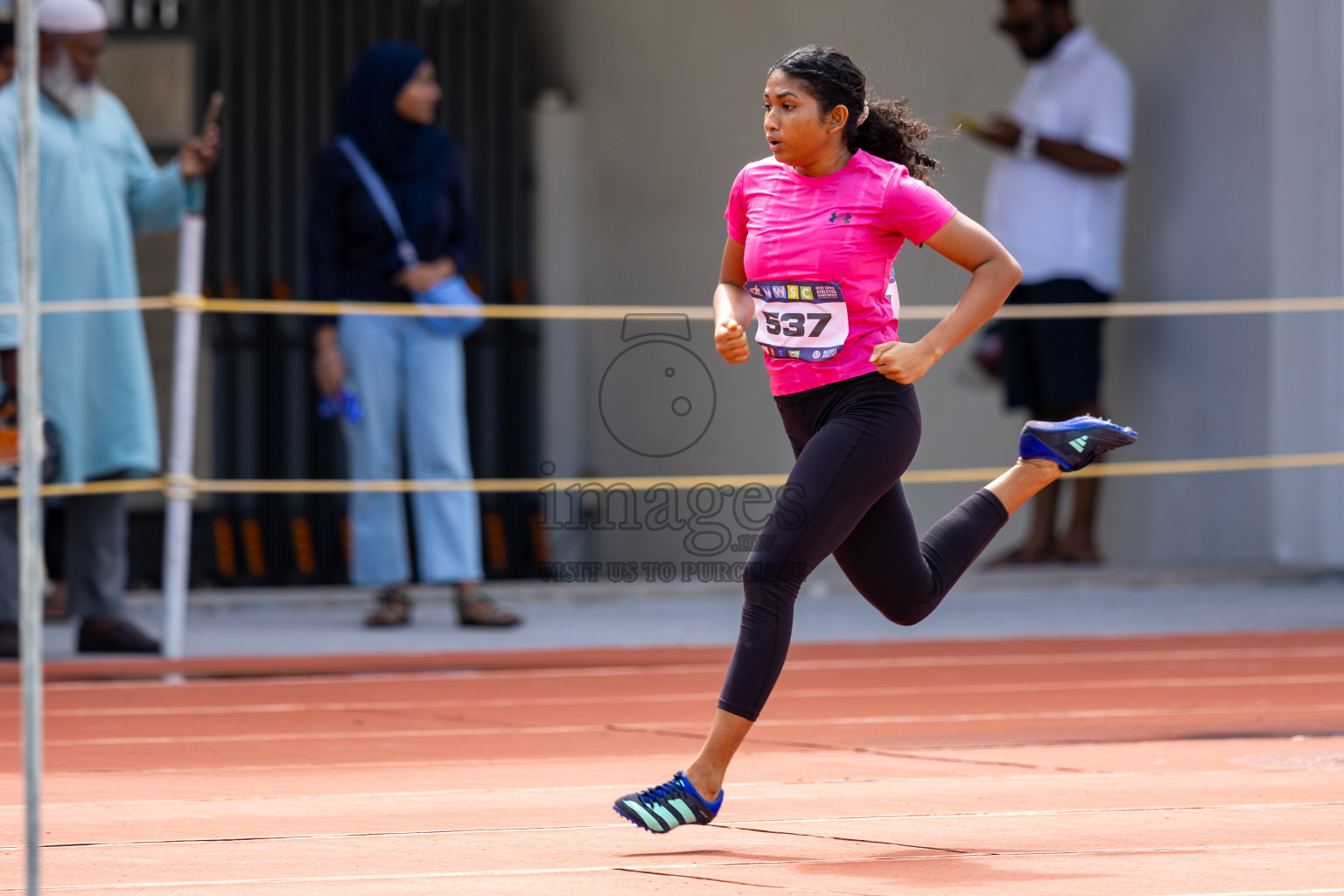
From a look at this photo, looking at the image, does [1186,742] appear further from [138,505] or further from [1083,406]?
[138,505]

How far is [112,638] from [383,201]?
1.65 metres

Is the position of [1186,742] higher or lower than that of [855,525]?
lower

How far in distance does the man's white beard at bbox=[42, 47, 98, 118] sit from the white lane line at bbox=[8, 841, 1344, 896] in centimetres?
342

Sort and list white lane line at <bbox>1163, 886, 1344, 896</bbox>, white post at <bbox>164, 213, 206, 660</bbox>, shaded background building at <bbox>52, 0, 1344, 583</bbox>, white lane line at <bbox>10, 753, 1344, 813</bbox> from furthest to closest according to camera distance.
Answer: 1. shaded background building at <bbox>52, 0, 1344, 583</bbox>
2. white post at <bbox>164, 213, 206, 660</bbox>
3. white lane line at <bbox>10, 753, 1344, 813</bbox>
4. white lane line at <bbox>1163, 886, 1344, 896</bbox>

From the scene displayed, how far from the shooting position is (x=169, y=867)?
2639 mm

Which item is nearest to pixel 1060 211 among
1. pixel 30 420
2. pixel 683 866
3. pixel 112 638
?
pixel 112 638

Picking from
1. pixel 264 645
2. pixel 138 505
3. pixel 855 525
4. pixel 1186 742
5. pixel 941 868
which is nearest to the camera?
pixel 941 868

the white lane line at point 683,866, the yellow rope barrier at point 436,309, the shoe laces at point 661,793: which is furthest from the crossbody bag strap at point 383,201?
the white lane line at point 683,866

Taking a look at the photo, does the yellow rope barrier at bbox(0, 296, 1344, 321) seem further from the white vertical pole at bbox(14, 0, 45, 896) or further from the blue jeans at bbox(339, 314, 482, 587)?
the white vertical pole at bbox(14, 0, 45, 896)

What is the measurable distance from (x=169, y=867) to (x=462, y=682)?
243cm

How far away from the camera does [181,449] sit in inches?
217

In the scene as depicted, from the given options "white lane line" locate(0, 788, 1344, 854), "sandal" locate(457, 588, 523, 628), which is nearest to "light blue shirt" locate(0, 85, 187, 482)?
"sandal" locate(457, 588, 523, 628)

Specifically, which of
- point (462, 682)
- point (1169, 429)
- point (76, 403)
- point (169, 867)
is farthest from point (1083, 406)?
point (169, 867)

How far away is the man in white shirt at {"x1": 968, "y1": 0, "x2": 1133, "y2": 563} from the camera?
7527mm
